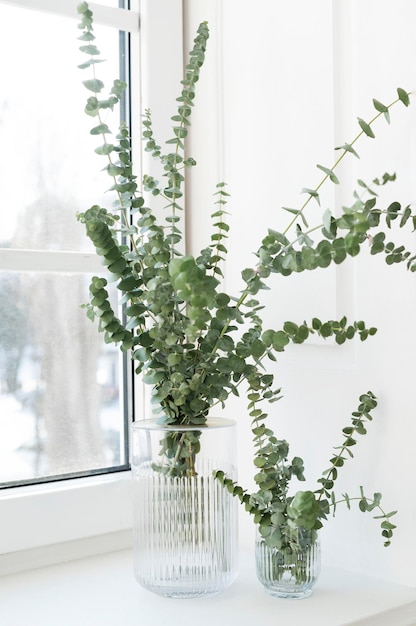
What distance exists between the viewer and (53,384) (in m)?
1.25

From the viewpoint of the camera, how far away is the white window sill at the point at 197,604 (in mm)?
950

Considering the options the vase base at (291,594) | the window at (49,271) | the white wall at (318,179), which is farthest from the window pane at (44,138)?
the vase base at (291,594)

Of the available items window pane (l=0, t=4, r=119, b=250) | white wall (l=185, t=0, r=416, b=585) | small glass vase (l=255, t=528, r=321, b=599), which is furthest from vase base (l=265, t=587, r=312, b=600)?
window pane (l=0, t=4, r=119, b=250)

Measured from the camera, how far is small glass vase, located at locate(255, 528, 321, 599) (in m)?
1.00

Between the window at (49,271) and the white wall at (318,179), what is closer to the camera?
the white wall at (318,179)

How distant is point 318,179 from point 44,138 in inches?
16.8

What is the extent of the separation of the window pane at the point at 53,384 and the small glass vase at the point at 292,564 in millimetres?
377

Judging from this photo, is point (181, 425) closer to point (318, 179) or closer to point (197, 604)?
point (197, 604)

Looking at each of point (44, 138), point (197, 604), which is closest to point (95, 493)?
point (197, 604)

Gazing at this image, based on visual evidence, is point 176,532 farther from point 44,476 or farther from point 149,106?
point 149,106

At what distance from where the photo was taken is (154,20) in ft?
4.36

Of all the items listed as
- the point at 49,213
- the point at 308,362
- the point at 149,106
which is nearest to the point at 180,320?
the point at 308,362

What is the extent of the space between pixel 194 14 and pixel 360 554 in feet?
2.94

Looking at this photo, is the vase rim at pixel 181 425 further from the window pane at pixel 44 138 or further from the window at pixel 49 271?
the window pane at pixel 44 138
